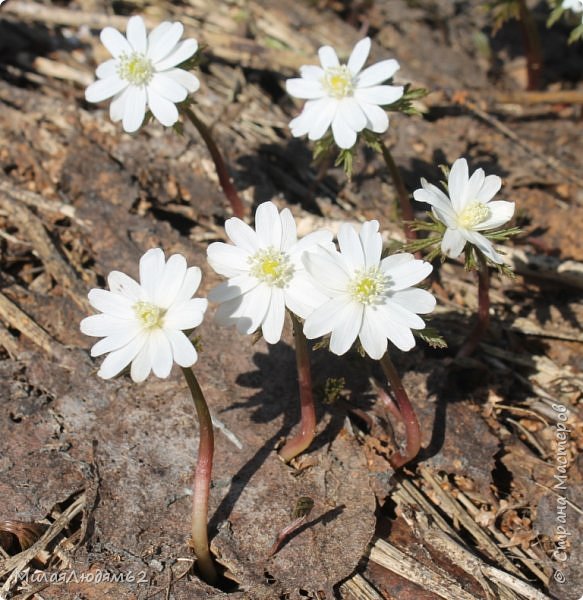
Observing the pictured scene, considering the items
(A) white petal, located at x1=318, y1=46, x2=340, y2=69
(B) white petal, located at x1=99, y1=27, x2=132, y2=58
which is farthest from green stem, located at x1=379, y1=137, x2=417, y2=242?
(B) white petal, located at x1=99, y1=27, x2=132, y2=58

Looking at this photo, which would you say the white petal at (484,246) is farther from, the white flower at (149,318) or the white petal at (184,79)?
the white petal at (184,79)

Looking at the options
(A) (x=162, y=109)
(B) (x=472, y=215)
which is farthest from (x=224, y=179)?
(B) (x=472, y=215)

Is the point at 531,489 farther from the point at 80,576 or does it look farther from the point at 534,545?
the point at 80,576

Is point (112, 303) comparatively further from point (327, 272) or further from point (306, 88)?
point (306, 88)

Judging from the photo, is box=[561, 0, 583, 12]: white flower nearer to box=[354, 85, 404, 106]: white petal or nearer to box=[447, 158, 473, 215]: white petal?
box=[354, 85, 404, 106]: white petal

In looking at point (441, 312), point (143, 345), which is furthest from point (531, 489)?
point (143, 345)

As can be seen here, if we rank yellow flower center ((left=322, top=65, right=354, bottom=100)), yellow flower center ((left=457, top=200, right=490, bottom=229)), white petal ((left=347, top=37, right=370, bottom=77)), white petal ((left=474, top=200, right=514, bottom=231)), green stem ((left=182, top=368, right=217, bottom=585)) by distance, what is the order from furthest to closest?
white petal ((left=347, top=37, right=370, bottom=77))
yellow flower center ((left=322, top=65, right=354, bottom=100))
white petal ((left=474, top=200, right=514, bottom=231))
yellow flower center ((left=457, top=200, right=490, bottom=229))
green stem ((left=182, top=368, right=217, bottom=585))
